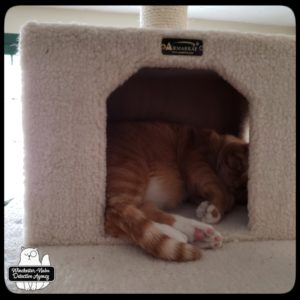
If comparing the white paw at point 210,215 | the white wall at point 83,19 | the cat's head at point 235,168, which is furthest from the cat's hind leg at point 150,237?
the white wall at point 83,19

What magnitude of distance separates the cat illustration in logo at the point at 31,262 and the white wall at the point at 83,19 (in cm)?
270

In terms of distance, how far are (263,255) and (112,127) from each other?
0.72 meters

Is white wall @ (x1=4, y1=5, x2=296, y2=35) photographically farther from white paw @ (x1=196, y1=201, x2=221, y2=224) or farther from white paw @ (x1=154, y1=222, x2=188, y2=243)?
white paw @ (x1=154, y1=222, x2=188, y2=243)

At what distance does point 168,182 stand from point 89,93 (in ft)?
1.60

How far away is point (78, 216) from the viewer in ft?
→ 3.14

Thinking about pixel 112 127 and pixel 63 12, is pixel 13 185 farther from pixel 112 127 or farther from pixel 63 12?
pixel 63 12

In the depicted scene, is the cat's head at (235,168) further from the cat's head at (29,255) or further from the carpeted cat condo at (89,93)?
the cat's head at (29,255)

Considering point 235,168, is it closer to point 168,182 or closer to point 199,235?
point 168,182

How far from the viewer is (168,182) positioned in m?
1.26

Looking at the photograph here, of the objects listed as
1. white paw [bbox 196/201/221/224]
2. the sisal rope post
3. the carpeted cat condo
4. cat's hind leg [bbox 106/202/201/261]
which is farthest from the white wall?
cat's hind leg [bbox 106/202/201/261]

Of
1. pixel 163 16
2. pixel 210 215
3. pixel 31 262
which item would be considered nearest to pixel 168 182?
pixel 210 215

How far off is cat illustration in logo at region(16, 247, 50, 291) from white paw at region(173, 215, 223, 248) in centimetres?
39

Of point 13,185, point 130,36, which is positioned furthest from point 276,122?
point 13,185

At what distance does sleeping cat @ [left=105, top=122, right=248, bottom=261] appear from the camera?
897 mm
